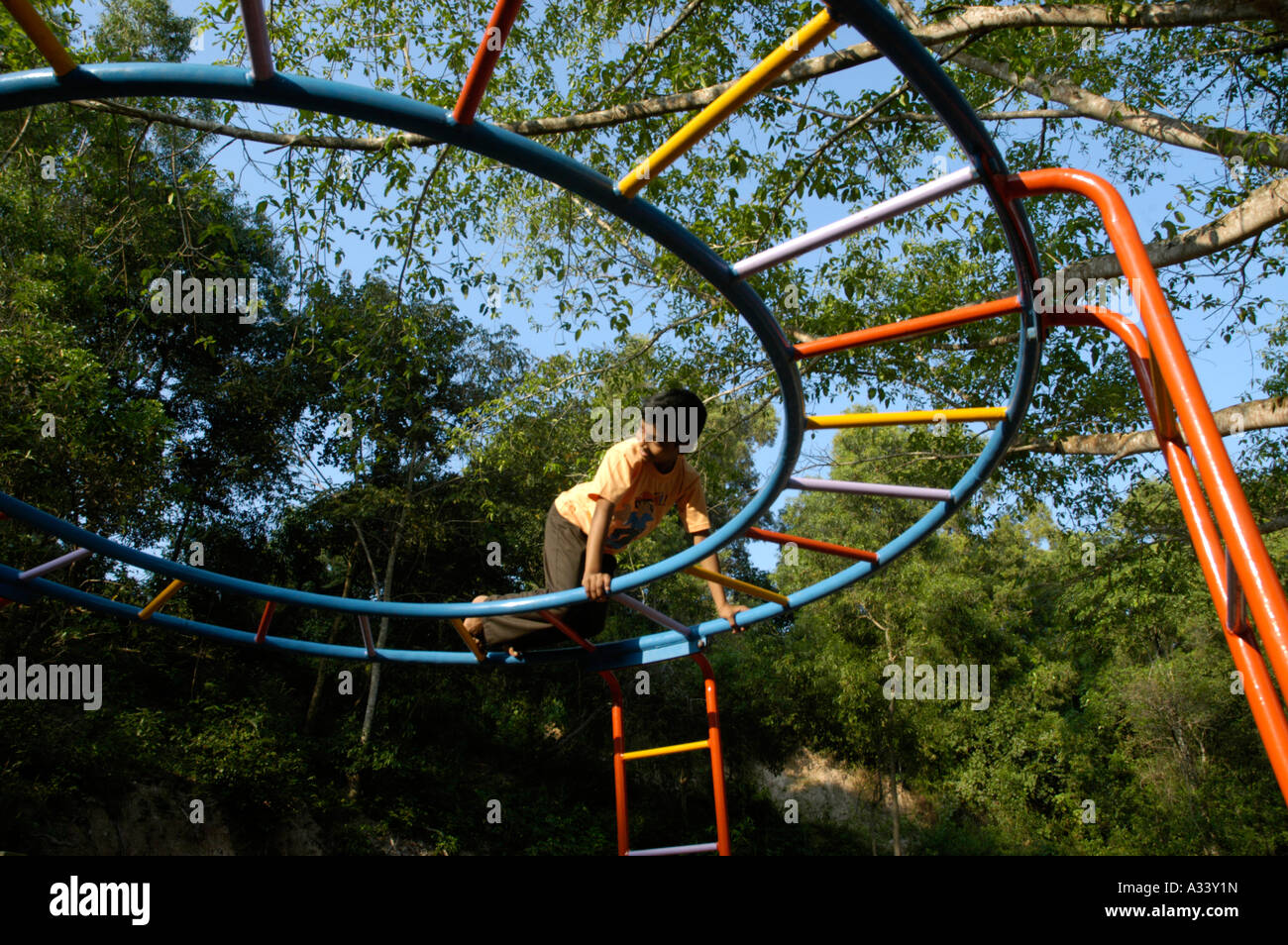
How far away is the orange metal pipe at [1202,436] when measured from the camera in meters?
1.27

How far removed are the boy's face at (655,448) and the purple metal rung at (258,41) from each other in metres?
1.81

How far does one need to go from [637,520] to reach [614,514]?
0.16 meters

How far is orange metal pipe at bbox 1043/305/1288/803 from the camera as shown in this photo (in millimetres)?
1440

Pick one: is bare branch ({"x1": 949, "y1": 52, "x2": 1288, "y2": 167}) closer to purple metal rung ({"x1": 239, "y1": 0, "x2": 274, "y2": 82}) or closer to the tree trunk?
purple metal rung ({"x1": 239, "y1": 0, "x2": 274, "y2": 82})

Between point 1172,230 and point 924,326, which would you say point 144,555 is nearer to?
point 924,326

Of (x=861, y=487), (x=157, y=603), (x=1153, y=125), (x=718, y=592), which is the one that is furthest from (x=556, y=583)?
(x=1153, y=125)

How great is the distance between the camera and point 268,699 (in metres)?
10.9

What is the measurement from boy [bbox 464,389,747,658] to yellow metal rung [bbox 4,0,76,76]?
1.94 m

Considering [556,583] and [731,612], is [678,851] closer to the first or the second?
[731,612]

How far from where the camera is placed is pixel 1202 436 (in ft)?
4.74

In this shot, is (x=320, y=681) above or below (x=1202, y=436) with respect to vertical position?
below

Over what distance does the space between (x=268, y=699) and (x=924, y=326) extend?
10.9 metres

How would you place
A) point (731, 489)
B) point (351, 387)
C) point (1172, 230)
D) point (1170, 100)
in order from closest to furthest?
point (1172, 230) < point (351, 387) < point (1170, 100) < point (731, 489)
